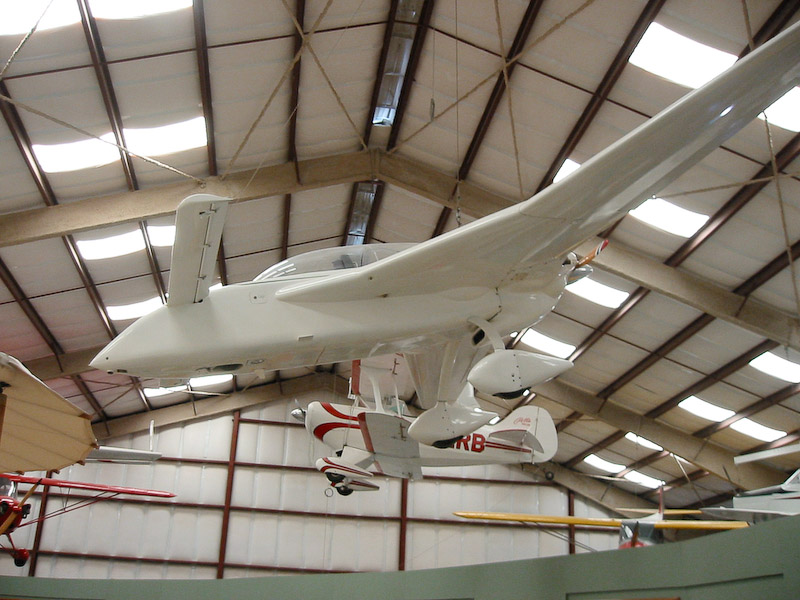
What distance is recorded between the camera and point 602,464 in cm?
2458

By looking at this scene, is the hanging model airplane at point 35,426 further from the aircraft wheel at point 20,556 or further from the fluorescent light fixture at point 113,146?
the aircraft wheel at point 20,556

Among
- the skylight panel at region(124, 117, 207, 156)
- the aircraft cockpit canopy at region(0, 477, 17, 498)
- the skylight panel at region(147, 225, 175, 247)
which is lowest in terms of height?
the aircraft cockpit canopy at region(0, 477, 17, 498)

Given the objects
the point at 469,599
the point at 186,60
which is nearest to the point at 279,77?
the point at 186,60

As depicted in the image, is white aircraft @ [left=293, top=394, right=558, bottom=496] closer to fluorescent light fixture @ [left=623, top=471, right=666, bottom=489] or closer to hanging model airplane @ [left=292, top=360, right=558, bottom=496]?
hanging model airplane @ [left=292, top=360, right=558, bottom=496]

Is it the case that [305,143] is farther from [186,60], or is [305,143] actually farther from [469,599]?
[469,599]

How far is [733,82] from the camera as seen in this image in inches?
234

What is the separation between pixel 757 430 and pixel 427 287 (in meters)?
13.5

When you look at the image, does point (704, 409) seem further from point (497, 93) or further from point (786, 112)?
point (497, 93)

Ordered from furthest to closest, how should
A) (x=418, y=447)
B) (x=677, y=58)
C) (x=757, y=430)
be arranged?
1. (x=757, y=430)
2. (x=418, y=447)
3. (x=677, y=58)

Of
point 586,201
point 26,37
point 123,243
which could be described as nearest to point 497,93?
point 586,201

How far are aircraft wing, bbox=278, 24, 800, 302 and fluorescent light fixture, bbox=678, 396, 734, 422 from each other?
463 inches

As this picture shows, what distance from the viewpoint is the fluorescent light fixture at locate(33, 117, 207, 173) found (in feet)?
38.5

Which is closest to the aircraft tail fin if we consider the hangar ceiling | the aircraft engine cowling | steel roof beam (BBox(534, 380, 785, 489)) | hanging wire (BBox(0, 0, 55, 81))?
the hangar ceiling

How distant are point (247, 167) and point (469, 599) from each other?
9.13 metres
